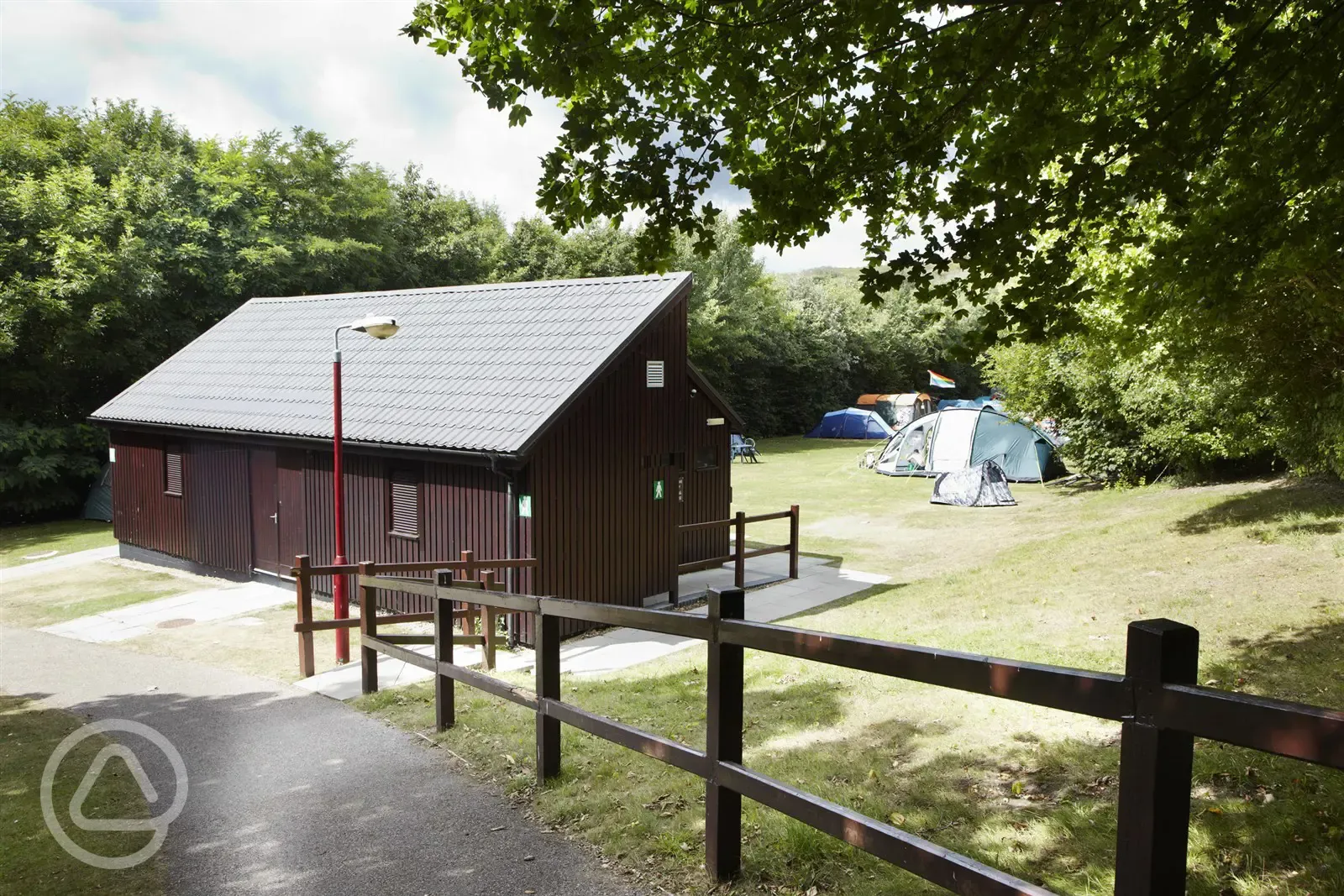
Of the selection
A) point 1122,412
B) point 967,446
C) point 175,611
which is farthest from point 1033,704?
point 967,446

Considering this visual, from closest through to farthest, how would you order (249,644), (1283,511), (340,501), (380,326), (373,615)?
(373,615) < (380,326) < (340,501) < (249,644) < (1283,511)

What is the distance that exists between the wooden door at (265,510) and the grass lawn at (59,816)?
7.60m

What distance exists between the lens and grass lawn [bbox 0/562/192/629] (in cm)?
1350

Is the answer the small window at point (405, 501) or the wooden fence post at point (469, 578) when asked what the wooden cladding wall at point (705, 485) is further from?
the wooden fence post at point (469, 578)

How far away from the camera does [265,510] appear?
15367 mm

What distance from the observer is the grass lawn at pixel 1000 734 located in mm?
3742

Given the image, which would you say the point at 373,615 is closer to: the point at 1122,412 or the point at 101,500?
the point at 1122,412

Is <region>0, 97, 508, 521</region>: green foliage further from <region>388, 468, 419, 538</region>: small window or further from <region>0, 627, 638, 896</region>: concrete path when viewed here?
<region>0, 627, 638, 896</region>: concrete path

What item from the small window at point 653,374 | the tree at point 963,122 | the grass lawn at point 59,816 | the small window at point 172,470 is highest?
the tree at point 963,122

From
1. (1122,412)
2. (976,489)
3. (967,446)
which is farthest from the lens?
(967,446)

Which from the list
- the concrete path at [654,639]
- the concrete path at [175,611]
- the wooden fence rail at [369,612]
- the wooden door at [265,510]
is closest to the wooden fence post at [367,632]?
the wooden fence rail at [369,612]

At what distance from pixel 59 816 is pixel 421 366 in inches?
401

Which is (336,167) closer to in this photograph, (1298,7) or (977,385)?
(1298,7)

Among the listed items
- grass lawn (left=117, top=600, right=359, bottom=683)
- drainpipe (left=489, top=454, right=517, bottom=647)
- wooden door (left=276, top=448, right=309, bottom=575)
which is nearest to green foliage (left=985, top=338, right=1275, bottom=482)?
drainpipe (left=489, top=454, right=517, bottom=647)
